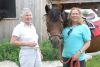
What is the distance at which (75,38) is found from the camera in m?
4.78

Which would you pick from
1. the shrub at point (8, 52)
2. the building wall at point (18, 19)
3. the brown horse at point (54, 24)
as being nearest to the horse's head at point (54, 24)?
the brown horse at point (54, 24)

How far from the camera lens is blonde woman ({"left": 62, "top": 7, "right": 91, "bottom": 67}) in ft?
15.6

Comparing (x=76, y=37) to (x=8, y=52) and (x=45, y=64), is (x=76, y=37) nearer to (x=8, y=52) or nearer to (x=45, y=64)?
(x=45, y=64)

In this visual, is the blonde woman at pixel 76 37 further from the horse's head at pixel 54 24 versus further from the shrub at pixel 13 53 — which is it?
the shrub at pixel 13 53

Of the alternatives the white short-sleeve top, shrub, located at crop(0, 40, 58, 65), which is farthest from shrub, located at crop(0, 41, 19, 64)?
the white short-sleeve top

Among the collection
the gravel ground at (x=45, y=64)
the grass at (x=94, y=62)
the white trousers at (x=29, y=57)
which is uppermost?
the white trousers at (x=29, y=57)

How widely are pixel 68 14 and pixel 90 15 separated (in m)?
1.45

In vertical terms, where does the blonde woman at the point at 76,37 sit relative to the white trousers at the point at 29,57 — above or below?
above

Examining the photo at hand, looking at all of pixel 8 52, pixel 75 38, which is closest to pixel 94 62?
pixel 8 52

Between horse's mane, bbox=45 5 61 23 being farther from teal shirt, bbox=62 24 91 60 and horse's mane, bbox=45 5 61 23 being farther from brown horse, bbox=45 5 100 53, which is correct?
teal shirt, bbox=62 24 91 60

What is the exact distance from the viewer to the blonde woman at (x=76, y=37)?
15.6 ft

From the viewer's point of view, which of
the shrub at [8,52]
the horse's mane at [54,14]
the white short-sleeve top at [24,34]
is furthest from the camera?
the shrub at [8,52]

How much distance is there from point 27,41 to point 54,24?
1.44 ft

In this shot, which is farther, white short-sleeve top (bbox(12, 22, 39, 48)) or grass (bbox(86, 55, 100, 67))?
grass (bbox(86, 55, 100, 67))
